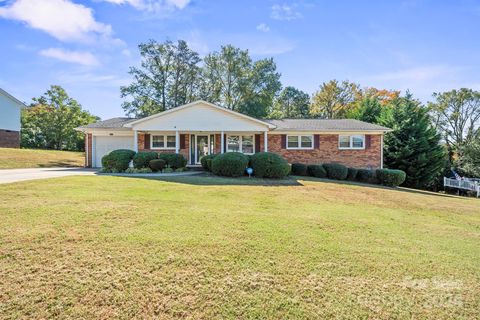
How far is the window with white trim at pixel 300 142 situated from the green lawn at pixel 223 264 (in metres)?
14.3

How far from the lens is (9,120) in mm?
29594

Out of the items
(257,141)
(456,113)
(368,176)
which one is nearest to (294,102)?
(456,113)

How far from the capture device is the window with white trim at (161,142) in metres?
21.1

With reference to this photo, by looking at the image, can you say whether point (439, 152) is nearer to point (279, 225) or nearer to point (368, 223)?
point (368, 223)

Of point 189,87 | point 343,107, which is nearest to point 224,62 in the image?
point 189,87

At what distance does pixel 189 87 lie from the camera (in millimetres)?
37375

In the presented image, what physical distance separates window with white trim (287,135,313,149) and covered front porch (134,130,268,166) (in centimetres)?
203

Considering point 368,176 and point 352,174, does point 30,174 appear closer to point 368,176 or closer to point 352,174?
point 352,174

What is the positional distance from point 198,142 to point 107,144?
7.00 m

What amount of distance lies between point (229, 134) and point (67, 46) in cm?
1155

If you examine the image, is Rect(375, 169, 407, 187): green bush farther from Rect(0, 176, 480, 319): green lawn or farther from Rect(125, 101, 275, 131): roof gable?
Rect(0, 176, 480, 319): green lawn

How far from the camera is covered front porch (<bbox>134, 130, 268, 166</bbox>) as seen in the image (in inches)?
826

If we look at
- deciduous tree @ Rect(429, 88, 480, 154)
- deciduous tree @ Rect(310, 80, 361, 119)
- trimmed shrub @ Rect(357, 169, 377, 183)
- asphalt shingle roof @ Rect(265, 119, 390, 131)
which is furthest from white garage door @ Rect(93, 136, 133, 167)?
deciduous tree @ Rect(429, 88, 480, 154)

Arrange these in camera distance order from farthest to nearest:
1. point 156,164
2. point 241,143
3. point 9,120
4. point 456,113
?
point 456,113, point 9,120, point 241,143, point 156,164
